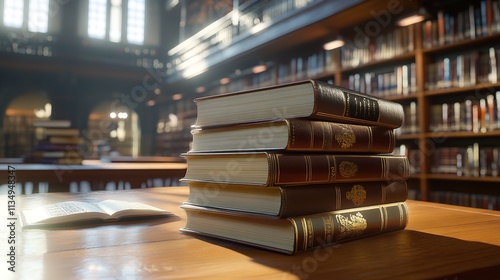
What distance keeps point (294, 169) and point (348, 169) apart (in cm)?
13

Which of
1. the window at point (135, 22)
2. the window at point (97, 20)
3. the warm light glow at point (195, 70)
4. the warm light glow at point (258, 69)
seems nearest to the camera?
the warm light glow at point (258, 69)

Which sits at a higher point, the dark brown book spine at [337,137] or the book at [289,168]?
the dark brown book spine at [337,137]

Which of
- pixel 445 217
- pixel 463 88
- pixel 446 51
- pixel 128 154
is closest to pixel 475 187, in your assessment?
pixel 463 88

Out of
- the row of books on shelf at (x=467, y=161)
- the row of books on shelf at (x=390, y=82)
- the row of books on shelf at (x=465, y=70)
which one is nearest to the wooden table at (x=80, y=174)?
the row of books on shelf at (x=390, y=82)

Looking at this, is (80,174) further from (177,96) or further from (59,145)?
(177,96)

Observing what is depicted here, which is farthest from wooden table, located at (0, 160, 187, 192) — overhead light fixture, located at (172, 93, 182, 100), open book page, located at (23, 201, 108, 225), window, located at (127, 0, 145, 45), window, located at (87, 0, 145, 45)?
window, located at (127, 0, 145, 45)

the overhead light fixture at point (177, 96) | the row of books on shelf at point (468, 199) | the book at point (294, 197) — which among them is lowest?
the row of books on shelf at point (468, 199)

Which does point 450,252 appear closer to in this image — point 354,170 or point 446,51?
point 354,170

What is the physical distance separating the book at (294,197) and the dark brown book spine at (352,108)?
108 millimetres

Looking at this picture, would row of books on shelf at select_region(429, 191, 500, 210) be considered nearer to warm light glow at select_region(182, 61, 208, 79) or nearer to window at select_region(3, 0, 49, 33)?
warm light glow at select_region(182, 61, 208, 79)

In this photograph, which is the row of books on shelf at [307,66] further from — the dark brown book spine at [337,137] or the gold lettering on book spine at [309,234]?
the gold lettering on book spine at [309,234]

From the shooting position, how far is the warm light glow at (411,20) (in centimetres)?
388

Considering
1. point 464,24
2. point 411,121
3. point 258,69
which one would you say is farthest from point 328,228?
point 258,69

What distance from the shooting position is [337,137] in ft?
2.12
